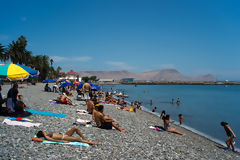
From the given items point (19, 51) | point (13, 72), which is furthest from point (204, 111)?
point (19, 51)

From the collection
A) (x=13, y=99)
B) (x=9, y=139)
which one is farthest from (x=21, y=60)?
(x=9, y=139)

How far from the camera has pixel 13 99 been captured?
855 cm

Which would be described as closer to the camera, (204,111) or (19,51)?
(204,111)

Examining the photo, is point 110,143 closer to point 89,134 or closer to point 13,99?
point 89,134

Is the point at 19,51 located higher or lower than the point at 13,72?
higher

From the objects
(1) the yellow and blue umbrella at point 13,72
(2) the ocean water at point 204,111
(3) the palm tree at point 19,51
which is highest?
(3) the palm tree at point 19,51

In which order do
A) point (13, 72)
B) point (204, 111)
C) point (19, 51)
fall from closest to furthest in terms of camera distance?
point (13, 72) < point (204, 111) < point (19, 51)

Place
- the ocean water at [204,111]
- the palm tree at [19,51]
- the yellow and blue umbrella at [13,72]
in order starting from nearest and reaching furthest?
1. the yellow and blue umbrella at [13,72]
2. the ocean water at [204,111]
3. the palm tree at [19,51]

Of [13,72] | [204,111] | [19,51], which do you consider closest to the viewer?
[13,72]

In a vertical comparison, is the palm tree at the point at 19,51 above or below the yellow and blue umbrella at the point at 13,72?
above

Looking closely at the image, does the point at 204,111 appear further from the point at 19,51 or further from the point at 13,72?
Result: the point at 19,51

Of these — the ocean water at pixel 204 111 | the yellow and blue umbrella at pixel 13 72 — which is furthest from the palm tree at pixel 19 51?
the yellow and blue umbrella at pixel 13 72

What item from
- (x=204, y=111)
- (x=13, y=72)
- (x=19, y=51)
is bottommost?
(x=204, y=111)

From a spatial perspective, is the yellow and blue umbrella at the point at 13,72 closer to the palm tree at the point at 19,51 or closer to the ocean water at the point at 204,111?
the ocean water at the point at 204,111
